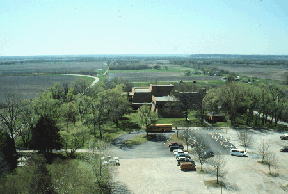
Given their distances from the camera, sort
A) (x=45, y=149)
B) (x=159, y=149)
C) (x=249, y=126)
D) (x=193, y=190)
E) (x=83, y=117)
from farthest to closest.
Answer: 1. (x=249, y=126)
2. (x=83, y=117)
3. (x=159, y=149)
4. (x=45, y=149)
5. (x=193, y=190)

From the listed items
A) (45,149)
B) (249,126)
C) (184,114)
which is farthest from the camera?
(184,114)

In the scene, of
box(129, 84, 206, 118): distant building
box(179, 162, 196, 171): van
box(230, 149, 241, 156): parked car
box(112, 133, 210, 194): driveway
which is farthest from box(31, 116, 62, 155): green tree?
box(129, 84, 206, 118): distant building

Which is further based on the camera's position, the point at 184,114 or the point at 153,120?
the point at 184,114

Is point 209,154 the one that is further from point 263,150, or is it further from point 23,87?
point 23,87

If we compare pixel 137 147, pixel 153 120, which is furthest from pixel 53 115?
pixel 153 120

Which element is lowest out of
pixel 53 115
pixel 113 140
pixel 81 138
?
pixel 113 140

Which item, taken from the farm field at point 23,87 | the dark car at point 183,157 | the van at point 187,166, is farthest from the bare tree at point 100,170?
the farm field at point 23,87

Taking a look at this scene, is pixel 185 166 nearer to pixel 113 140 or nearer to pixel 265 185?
pixel 265 185

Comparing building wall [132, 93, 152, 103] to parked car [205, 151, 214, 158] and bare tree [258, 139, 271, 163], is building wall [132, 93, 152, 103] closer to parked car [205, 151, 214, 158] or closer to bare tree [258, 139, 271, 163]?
parked car [205, 151, 214, 158]
